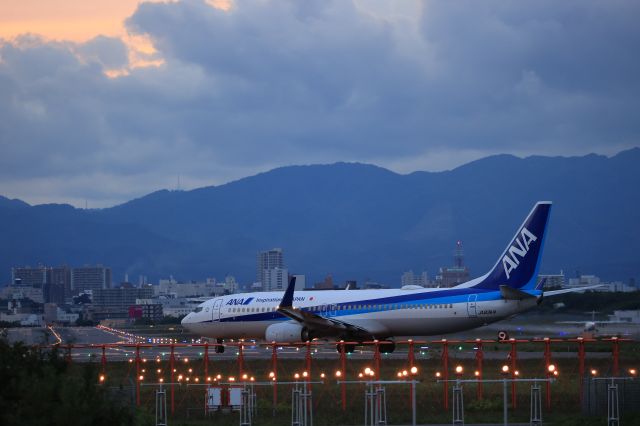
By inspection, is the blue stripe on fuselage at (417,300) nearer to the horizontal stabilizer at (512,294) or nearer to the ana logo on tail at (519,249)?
the horizontal stabilizer at (512,294)

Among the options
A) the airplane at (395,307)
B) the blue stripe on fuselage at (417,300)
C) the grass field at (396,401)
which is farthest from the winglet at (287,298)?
the grass field at (396,401)

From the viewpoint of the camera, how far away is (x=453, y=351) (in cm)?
5975

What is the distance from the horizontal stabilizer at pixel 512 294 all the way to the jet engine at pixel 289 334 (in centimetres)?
934

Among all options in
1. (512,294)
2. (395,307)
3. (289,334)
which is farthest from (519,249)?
(289,334)

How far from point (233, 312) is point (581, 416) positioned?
1245 inches

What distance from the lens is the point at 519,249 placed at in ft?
171

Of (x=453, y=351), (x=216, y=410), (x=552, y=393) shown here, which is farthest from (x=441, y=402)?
(x=453, y=351)

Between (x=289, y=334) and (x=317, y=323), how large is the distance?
1339 millimetres

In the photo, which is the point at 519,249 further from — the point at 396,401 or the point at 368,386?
the point at 368,386

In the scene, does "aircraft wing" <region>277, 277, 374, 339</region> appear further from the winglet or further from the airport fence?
the airport fence

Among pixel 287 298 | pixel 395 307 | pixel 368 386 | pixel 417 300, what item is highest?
pixel 287 298

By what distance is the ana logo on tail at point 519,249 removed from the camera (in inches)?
2042

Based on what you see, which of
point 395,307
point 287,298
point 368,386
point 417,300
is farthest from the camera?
point 287,298

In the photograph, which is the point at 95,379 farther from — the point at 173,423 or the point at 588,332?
the point at 588,332
